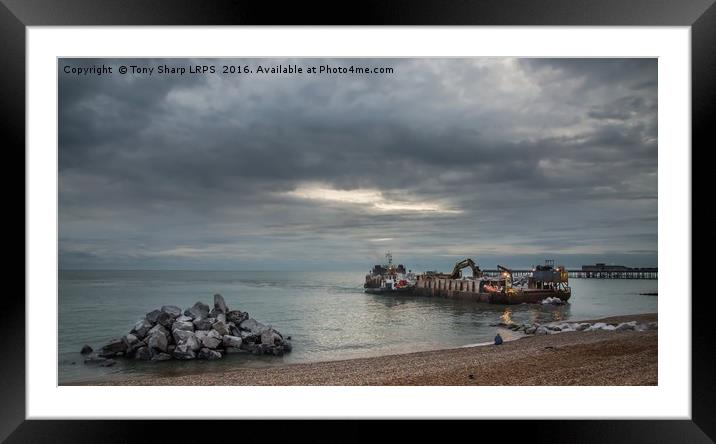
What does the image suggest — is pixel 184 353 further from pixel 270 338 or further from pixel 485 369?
pixel 485 369

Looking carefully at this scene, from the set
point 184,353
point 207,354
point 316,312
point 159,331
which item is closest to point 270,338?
point 207,354

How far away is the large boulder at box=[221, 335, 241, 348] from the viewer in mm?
5473

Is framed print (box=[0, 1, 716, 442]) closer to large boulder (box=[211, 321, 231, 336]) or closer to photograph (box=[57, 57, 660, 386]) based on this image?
photograph (box=[57, 57, 660, 386])

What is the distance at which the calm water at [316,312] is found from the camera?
18.3 feet

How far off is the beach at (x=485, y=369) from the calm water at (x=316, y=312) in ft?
2.28

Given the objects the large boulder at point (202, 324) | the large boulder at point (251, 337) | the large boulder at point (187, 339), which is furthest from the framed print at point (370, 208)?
the large boulder at point (202, 324)

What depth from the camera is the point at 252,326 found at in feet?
19.5

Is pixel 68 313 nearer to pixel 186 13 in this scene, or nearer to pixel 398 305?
pixel 398 305

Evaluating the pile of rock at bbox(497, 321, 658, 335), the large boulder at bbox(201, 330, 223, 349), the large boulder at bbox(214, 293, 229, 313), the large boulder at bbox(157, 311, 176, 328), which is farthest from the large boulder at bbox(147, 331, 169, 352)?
the pile of rock at bbox(497, 321, 658, 335)

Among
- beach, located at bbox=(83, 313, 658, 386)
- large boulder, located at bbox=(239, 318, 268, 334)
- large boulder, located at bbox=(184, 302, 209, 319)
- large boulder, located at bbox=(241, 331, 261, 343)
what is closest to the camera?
beach, located at bbox=(83, 313, 658, 386)

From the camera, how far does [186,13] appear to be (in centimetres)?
256

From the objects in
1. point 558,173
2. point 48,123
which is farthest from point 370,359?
point 48,123

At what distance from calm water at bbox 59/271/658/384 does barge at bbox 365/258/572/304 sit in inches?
8.8

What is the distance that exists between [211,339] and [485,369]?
10.6 ft
